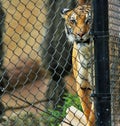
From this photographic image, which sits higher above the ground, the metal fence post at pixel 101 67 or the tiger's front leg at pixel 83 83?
the tiger's front leg at pixel 83 83

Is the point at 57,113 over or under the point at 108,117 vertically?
over

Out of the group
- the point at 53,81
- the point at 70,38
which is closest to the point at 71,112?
the point at 70,38

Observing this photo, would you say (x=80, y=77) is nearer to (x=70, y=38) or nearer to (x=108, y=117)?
(x=70, y=38)

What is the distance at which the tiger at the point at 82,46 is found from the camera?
19.2ft

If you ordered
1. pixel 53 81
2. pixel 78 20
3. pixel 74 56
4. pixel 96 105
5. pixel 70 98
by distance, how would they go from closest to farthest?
pixel 96 105 < pixel 78 20 < pixel 74 56 < pixel 70 98 < pixel 53 81

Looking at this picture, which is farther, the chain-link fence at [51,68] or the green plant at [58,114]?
the green plant at [58,114]

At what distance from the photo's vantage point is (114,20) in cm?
486

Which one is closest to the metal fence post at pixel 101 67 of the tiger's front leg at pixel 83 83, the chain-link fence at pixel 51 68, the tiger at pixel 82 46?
the chain-link fence at pixel 51 68

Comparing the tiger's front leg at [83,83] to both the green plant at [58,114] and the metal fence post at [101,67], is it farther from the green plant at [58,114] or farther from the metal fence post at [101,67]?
the metal fence post at [101,67]

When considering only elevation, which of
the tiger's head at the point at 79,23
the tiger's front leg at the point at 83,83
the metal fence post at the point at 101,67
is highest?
the tiger's head at the point at 79,23

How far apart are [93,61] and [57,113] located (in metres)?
4.38

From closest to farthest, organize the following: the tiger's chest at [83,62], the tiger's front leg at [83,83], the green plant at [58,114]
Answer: the tiger's chest at [83,62] → the tiger's front leg at [83,83] → the green plant at [58,114]

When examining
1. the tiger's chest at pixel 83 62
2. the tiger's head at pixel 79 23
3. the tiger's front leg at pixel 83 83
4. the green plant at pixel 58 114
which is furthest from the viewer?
the green plant at pixel 58 114

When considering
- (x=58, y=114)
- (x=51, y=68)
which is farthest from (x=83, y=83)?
(x=51, y=68)
